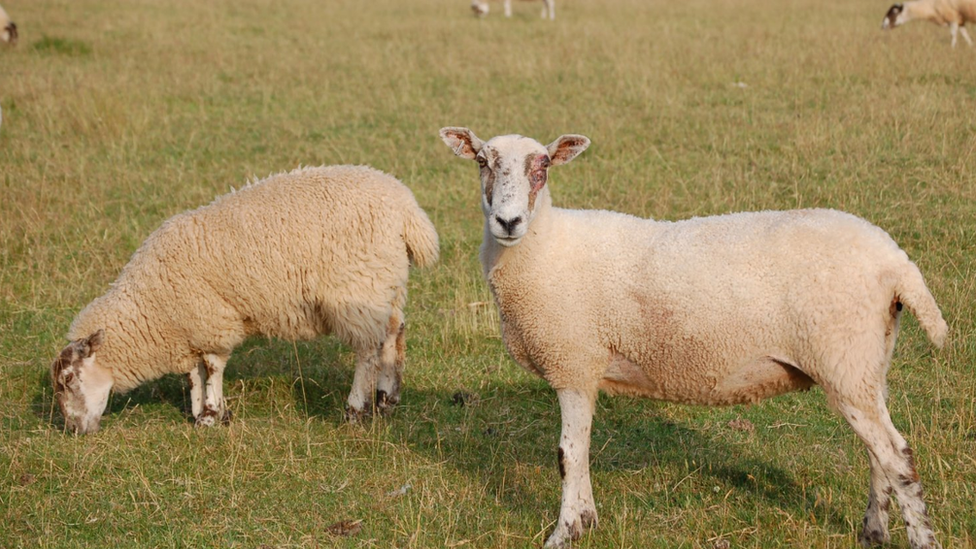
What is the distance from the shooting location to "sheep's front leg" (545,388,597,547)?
4.68 metres

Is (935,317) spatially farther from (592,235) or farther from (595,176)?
(595,176)

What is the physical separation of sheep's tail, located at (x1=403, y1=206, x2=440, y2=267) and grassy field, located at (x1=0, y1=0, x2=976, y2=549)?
0.89 meters

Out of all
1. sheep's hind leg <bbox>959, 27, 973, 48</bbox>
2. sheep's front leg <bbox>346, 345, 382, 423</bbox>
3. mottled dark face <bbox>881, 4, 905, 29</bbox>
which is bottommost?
sheep's front leg <bbox>346, 345, 382, 423</bbox>

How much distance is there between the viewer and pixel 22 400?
22.1 feet

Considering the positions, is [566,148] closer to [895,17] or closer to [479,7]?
[895,17]

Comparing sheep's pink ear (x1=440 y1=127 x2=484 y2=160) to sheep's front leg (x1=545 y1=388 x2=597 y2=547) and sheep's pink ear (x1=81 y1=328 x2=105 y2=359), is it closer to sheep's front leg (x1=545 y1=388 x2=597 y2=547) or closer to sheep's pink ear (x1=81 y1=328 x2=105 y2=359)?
sheep's front leg (x1=545 y1=388 x2=597 y2=547)

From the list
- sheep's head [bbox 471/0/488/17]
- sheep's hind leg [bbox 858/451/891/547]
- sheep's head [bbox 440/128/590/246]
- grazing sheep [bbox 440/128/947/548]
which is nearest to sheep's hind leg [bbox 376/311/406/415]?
grazing sheep [bbox 440/128/947/548]

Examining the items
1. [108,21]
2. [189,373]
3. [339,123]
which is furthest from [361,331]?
[108,21]

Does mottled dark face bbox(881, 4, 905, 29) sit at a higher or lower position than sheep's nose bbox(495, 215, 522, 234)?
lower

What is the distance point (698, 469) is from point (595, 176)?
5.97 m

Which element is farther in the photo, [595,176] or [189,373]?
[595,176]

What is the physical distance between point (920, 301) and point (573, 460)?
5.61ft

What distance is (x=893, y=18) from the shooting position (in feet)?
62.5

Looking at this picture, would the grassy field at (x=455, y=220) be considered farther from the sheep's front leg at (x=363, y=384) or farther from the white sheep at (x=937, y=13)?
the white sheep at (x=937, y=13)
